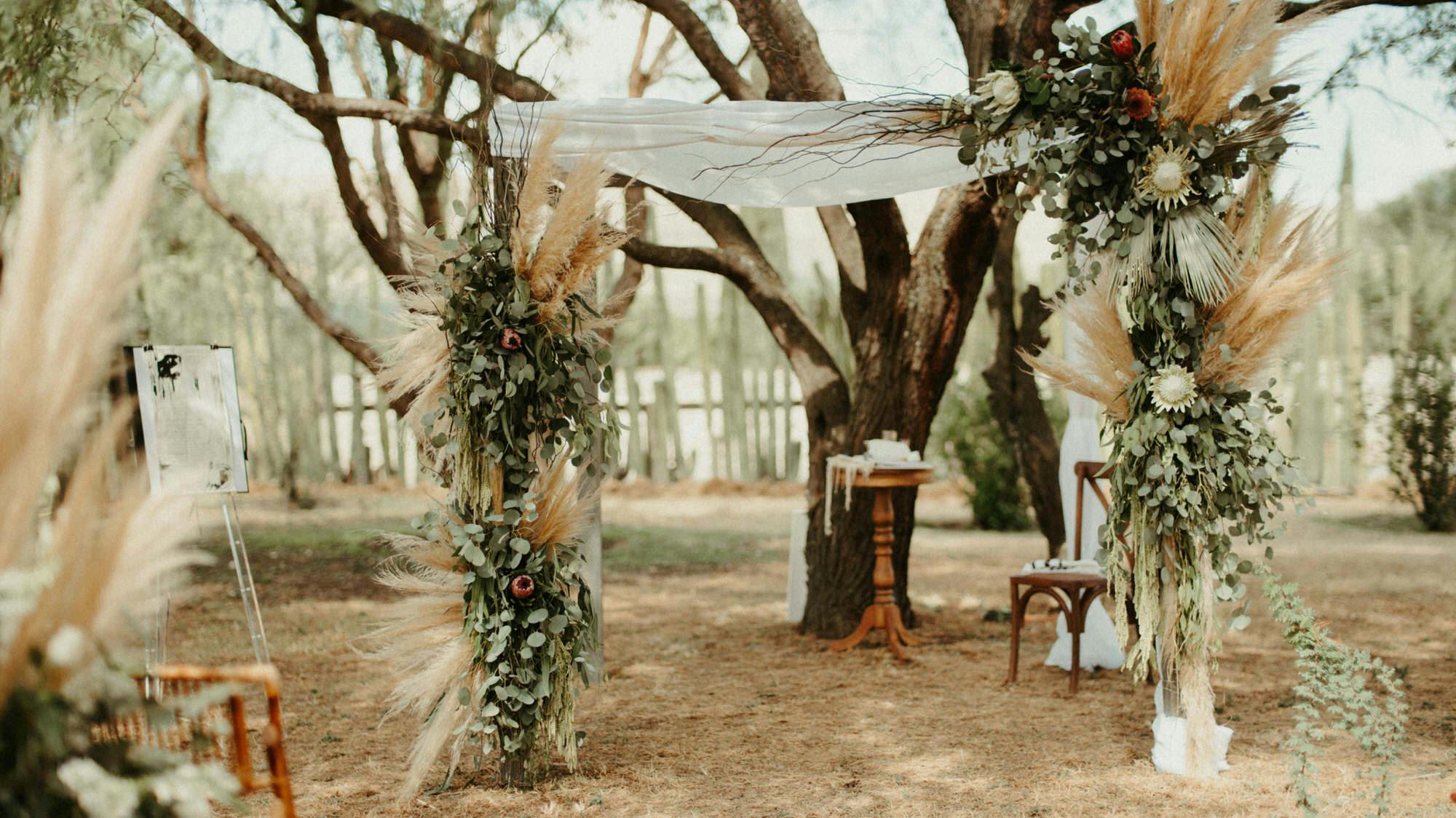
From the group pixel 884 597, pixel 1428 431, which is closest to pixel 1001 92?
pixel 884 597

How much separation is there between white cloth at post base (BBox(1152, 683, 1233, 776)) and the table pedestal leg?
1749 millimetres

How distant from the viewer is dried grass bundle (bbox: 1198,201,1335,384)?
321 centimetres

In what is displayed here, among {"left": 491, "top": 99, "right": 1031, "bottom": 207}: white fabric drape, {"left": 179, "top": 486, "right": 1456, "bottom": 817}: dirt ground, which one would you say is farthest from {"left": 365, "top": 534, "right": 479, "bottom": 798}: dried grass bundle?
{"left": 491, "top": 99, "right": 1031, "bottom": 207}: white fabric drape

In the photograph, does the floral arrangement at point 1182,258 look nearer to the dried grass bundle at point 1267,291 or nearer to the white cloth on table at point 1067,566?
the dried grass bundle at point 1267,291

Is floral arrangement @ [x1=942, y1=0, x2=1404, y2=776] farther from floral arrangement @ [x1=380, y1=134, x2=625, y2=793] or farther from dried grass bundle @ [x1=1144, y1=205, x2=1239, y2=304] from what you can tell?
floral arrangement @ [x1=380, y1=134, x2=625, y2=793]

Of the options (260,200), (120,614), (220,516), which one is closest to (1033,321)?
(120,614)

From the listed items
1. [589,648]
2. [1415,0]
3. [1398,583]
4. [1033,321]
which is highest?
[1415,0]

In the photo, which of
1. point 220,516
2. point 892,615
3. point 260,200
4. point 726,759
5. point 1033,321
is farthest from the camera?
point 260,200

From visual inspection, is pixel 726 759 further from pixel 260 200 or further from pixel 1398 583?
pixel 260 200

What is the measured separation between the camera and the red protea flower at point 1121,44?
3.16 metres

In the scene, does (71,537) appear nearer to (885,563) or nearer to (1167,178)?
(1167,178)

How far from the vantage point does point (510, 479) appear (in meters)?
3.32

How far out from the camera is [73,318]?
4.93 ft

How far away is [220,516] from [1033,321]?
7198mm
